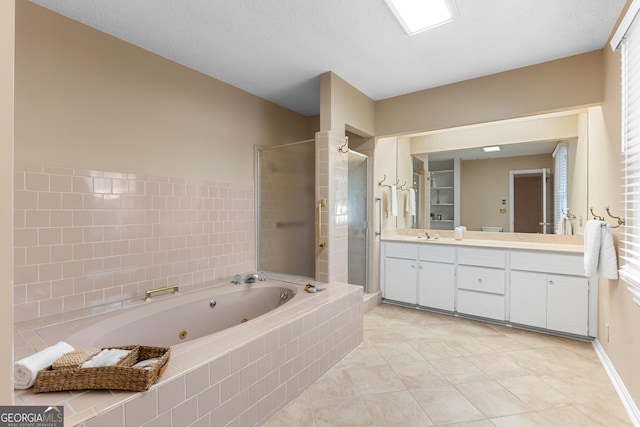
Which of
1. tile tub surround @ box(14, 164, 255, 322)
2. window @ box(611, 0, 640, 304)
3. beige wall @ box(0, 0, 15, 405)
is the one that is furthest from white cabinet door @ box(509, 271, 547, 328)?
beige wall @ box(0, 0, 15, 405)

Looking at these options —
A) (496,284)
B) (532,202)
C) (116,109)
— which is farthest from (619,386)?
(116,109)

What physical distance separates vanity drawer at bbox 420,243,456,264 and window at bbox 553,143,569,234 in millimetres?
1082

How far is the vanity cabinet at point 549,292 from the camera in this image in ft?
8.56

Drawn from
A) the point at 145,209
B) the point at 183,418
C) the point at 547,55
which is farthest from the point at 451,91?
the point at 183,418

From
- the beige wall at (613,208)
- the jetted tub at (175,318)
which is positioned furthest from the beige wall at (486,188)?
the jetted tub at (175,318)

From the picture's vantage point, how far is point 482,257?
309cm

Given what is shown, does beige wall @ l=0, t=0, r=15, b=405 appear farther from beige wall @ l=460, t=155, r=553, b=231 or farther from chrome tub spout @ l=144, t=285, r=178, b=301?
beige wall @ l=460, t=155, r=553, b=231

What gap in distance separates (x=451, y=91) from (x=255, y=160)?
7.36 feet

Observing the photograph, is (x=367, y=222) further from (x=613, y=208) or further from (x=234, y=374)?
(x=234, y=374)

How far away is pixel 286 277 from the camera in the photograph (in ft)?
10.1

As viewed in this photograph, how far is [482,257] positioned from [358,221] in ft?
4.52

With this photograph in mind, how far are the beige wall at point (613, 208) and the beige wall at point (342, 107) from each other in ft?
6.73

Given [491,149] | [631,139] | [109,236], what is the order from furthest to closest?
[491,149]
[109,236]
[631,139]

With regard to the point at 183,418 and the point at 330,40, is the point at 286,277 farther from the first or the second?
the point at 330,40
